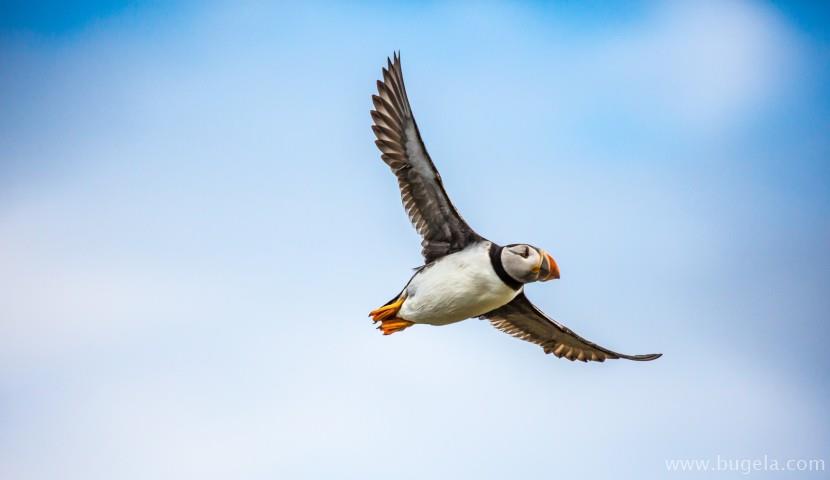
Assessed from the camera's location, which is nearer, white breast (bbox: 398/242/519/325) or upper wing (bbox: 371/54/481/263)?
white breast (bbox: 398/242/519/325)

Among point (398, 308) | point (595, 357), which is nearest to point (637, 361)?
point (595, 357)

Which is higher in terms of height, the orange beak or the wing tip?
the orange beak

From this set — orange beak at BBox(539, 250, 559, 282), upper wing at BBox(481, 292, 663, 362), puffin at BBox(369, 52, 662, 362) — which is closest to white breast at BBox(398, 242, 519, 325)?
puffin at BBox(369, 52, 662, 362)

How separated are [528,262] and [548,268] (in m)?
0.23

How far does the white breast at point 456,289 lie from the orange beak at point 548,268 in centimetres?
46

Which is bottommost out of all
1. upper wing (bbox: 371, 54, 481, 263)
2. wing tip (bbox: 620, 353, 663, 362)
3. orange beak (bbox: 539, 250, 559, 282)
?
wing tip (bbox: 620, 353, 663, 362)

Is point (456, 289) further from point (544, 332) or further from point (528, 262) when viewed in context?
point (544, 332)

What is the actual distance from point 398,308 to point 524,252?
164 centimetres

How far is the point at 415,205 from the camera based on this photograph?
10680 millimetres

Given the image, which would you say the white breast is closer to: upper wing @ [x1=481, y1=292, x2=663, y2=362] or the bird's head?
the bird's head

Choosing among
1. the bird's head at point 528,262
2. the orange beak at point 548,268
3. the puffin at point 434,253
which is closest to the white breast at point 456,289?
the puffin at point 434,253

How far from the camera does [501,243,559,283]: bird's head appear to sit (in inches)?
396

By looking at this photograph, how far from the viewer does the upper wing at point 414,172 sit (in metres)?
10.4

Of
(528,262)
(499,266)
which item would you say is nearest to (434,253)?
(499,266)
